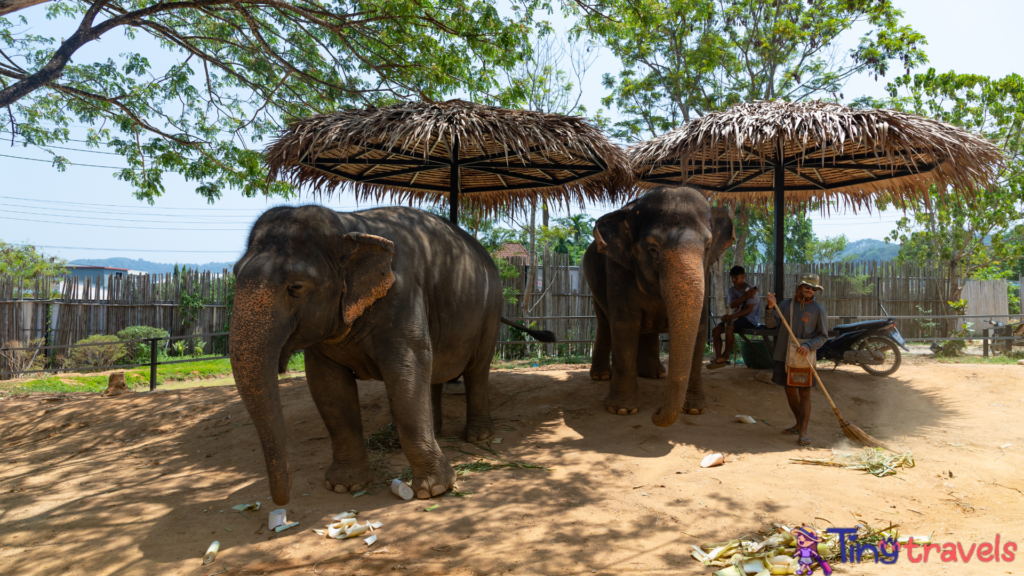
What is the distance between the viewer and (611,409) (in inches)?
220

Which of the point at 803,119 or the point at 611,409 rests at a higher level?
the point at 803,119

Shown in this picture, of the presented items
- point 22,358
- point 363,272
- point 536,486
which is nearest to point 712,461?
point 536,486

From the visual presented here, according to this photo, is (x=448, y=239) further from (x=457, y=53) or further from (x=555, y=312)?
(x=555, y=312)

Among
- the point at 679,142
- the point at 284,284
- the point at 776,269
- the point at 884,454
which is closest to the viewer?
the point at 284,284

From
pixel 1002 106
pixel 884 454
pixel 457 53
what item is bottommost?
pixel 884 454

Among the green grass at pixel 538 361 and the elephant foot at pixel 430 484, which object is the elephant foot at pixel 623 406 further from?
the green grass at pixel 538 361

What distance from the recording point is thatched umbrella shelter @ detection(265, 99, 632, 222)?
17.7 feet

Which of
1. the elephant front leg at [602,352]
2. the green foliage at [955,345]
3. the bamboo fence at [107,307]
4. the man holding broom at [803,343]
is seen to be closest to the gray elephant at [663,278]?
the man holding broom at [803,343]

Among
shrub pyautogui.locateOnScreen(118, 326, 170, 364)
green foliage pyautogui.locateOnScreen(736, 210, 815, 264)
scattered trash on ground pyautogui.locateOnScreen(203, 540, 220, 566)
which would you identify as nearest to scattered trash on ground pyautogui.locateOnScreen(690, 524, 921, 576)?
scattered trash on ground pyautogui.locateOnScreen(203, 540, 220, 566)

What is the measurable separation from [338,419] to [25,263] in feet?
69.3

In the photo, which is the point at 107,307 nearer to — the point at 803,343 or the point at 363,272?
the point at 363,272

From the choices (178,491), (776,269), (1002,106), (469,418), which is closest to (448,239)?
(469,418)

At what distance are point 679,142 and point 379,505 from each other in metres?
4.48

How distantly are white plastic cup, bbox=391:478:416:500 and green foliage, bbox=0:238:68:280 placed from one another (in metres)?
19.5
